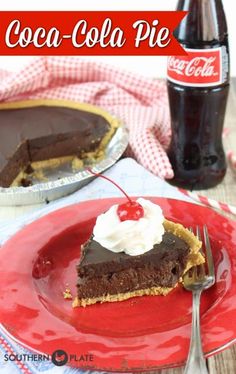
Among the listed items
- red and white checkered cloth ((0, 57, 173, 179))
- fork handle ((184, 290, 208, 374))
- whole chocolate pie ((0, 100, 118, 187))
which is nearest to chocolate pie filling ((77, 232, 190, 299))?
fork handle ((184, 290, 208, 374))

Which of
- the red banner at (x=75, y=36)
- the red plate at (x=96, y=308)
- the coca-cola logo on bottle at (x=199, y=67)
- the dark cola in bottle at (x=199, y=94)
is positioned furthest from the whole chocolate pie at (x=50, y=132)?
the red plate at (x=96, y=308)

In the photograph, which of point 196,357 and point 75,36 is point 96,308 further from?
point 75,36

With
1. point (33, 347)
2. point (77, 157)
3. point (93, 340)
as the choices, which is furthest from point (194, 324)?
point (77, 157)

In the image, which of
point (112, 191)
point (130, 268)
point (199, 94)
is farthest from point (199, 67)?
point (130, 268)

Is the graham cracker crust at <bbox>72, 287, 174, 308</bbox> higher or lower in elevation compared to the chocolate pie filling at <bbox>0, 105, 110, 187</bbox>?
higher

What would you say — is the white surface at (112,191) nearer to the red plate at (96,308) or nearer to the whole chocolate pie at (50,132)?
the red plate at (96,308)

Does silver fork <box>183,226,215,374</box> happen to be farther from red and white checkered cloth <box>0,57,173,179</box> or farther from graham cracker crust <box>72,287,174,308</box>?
red and white checkered cloth <box>0,57,173,179</box>
